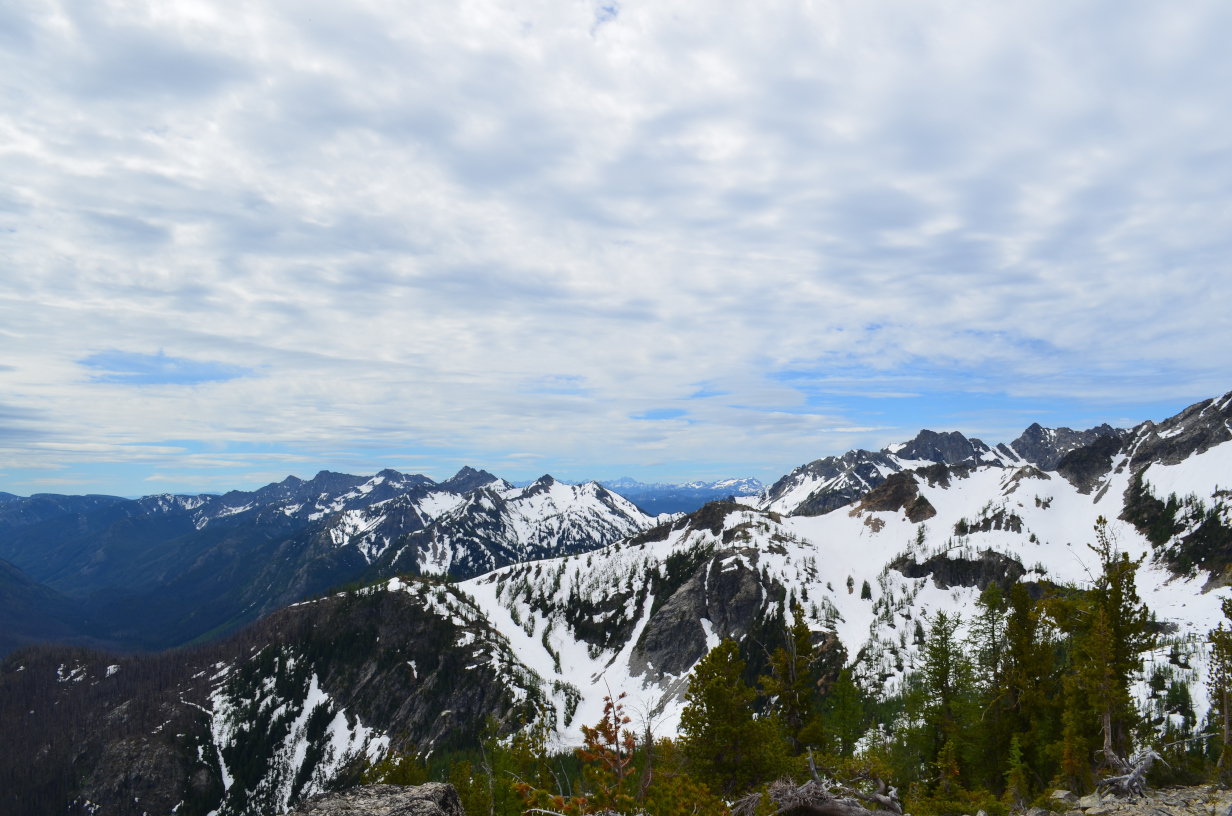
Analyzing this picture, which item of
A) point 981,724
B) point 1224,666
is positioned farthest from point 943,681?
point 1224,666

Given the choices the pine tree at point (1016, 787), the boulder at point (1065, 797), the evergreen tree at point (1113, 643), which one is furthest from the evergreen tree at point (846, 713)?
the boulder at point (1065, 797)

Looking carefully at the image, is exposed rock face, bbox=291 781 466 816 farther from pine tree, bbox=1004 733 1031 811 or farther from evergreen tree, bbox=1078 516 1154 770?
evergreen tree, bbox=1078 516 1154 770

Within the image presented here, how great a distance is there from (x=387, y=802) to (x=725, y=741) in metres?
28.9

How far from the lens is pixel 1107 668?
97.8 ft

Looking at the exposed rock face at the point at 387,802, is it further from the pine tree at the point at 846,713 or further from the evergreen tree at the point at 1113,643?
the pine tree at the point at 846,713

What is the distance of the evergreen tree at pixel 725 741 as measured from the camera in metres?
31.9

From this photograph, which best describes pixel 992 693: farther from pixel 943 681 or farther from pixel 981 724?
pixel 943 681

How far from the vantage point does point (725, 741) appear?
1273 inches

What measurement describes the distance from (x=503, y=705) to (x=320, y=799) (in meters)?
200

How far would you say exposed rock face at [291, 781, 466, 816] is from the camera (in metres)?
8.24

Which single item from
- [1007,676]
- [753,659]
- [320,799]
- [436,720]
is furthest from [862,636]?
[320,799]

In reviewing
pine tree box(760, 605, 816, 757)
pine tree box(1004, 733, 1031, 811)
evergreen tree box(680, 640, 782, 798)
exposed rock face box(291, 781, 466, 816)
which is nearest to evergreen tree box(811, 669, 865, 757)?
pine tree box(760, 605, 816, 757)

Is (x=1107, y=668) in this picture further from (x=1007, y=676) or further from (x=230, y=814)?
(x=230, y=814)

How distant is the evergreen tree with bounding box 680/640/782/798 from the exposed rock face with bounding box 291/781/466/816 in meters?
25.9
